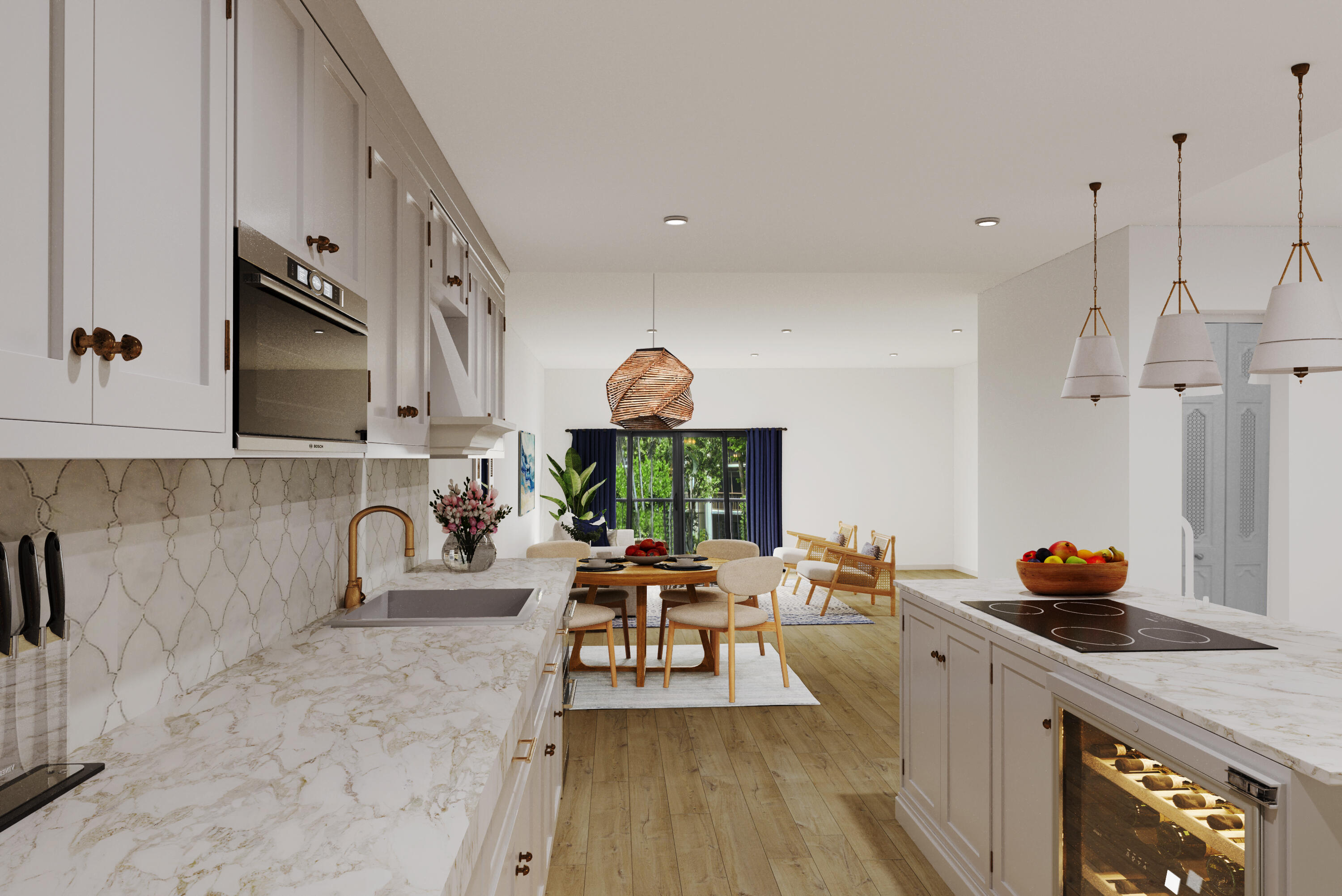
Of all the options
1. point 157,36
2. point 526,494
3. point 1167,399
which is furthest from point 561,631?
point 526,494

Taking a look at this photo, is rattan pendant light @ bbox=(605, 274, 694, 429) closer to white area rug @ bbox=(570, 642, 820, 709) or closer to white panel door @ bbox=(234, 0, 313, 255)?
white area rug @ bbox=(570, 642, 820, 709)

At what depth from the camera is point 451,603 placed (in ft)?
8.68

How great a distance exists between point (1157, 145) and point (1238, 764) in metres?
2.26

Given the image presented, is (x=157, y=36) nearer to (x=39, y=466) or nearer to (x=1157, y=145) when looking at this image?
(x=39, y=466)

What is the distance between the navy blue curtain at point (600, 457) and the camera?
977cm

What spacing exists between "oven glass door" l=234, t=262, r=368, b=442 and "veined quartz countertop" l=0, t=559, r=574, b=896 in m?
0.50

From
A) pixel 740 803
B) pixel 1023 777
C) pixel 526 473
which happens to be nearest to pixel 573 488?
pixel 526 473

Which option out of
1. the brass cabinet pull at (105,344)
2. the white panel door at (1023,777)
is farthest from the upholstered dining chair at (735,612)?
the brass cabinet pull at (105,344)

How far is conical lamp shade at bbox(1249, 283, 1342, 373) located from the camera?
201cm

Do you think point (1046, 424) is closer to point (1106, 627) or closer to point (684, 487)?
point (1106, 627)

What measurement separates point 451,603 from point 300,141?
1644 mm

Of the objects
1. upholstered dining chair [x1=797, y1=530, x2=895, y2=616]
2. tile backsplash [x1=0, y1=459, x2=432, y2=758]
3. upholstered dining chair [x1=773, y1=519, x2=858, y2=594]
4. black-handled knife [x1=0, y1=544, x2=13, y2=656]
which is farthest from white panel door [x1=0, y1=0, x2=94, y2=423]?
upholstered dining chair [x1=773, y1=519, x2=858, y2=594]

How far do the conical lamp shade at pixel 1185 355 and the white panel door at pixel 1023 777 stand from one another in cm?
113

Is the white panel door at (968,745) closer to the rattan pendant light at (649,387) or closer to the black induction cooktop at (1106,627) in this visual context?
the black induction cooktop at (1106,627)
